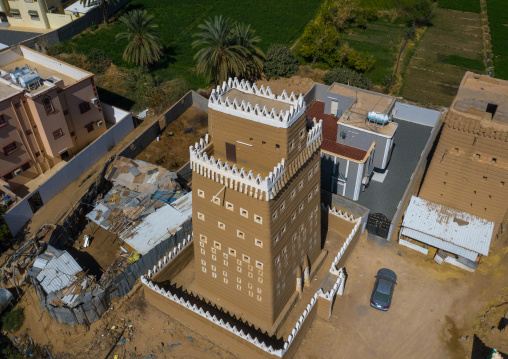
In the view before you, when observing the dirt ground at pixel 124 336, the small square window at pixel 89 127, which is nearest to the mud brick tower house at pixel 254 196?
the dirt ground at pixel 124 336

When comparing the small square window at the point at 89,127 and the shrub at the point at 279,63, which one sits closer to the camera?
the small square window at the point at 89,127

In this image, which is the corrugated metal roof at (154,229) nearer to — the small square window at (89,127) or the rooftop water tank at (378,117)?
the small square window at (89,127)

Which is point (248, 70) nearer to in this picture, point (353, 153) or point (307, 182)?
point (353, 153)

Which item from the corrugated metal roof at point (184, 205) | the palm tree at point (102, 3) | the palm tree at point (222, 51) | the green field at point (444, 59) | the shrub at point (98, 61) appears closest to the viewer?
the corrugated metal roof at point (184, 205)

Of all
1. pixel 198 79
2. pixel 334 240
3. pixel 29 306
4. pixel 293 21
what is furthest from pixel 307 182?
pixel 293 21

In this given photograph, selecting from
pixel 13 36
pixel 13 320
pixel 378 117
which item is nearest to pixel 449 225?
pixel 378 117
